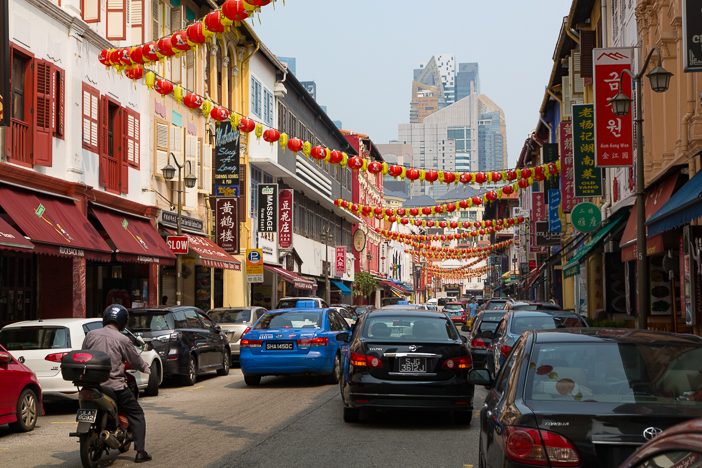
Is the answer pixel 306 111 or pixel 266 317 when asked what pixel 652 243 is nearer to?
pixel 266 317

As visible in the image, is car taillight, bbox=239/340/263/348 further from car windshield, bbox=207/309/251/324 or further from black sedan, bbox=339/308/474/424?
car windshield, bbox=207/309/251/324

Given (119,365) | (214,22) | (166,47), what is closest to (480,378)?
(119,365)

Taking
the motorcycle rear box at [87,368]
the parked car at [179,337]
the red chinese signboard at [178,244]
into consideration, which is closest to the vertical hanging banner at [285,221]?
the red chinese signboard at [178,244]

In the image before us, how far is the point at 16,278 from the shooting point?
2434 centimetres

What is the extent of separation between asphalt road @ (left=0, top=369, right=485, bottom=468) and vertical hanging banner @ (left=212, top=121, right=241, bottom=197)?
20.4 metres

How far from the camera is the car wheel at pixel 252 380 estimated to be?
65.3 feet

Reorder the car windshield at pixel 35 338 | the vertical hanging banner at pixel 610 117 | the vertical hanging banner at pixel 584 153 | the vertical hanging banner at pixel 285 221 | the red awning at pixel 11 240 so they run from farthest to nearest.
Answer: the vertical hanging banner at pixel 285 221
the vertical hanging banner at pixel 584 153
the vertical hanging banner at pixel 610 117
the red awning at pixel 11 240
the car windshield at pixel 35 338

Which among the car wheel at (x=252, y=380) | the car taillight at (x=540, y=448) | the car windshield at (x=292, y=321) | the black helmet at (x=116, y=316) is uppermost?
the black helmet at (x=116, y=316)

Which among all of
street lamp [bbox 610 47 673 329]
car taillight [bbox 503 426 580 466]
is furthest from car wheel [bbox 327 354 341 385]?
car taillight [bbox 503 426 580 466]

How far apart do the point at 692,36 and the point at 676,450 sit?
14.0m

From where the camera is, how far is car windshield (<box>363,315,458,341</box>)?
13.4 meters

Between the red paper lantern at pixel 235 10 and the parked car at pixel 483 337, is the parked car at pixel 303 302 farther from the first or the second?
the red paper lantern at pixel 235 10

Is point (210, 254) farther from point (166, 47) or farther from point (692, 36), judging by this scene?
point (692, 36)

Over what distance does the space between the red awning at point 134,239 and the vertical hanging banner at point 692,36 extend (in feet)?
53.0
